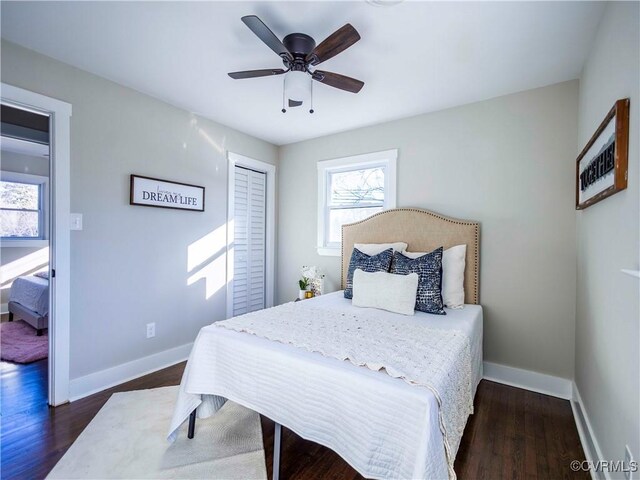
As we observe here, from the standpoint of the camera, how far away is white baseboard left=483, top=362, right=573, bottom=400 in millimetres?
2457

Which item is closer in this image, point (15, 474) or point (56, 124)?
point (15, 474)

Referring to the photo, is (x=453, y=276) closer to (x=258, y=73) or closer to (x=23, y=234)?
(x=258, y=73)

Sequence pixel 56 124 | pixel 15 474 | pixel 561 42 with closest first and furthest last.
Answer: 1. pixel 15 474
2. pixel 561 42
3. pixel 56 124

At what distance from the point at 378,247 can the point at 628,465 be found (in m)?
2.15

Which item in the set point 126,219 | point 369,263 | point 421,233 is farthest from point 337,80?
point 126,219

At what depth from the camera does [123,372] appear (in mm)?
2672

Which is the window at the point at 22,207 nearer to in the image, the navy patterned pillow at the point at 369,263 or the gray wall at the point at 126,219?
the gray wall at the point at 126,219

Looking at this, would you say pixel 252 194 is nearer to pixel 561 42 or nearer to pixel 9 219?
pixel 561 42

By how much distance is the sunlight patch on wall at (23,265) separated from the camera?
474cm

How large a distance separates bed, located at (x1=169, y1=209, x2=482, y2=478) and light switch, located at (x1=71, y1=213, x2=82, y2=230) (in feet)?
4.85

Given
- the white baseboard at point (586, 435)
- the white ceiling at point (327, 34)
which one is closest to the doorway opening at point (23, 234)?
the white ceiling at point (327, 34)

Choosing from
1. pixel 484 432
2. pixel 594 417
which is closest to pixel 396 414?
pixel 484 432

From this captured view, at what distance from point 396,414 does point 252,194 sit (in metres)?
3.33

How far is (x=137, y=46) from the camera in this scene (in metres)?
2.09
